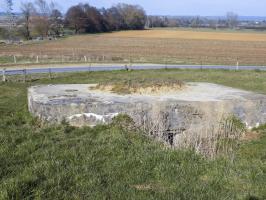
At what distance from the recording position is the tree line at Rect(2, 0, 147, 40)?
98.3 m

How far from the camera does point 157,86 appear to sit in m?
14.6

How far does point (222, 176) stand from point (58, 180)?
2.48 metres

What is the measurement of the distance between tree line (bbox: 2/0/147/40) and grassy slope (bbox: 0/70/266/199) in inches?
3549

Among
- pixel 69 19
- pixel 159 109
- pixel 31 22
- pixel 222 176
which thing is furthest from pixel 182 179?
pixel 69 19

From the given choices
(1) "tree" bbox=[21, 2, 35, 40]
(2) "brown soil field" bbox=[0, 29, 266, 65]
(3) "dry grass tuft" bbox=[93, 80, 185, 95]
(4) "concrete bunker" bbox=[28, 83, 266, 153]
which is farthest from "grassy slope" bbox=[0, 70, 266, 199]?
(1) "tree" bbox=[21, 2, 35, 40]

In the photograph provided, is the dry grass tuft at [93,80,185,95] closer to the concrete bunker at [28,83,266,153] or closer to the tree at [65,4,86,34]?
the concrete bunker at [28,83,266,153]

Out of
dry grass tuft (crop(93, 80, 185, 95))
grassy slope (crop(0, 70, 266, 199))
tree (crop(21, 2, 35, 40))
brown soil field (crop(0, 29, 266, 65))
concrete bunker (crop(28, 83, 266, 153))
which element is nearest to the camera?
grassy slope (crop(0, 70, 266, 199))

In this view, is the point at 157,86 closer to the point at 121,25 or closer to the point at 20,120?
the point at 20,120

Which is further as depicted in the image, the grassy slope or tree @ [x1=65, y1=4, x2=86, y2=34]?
tree @ [x1=65, y1=4, x2=86, y2=34]

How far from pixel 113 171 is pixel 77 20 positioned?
11054 centimetres

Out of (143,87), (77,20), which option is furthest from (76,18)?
(143,87)

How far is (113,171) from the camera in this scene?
266 inches

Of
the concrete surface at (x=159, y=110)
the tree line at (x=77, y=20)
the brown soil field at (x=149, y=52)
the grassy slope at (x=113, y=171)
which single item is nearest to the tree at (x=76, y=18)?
the tree line at (x=77, y=20)

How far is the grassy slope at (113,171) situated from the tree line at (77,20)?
9014 centimetres
